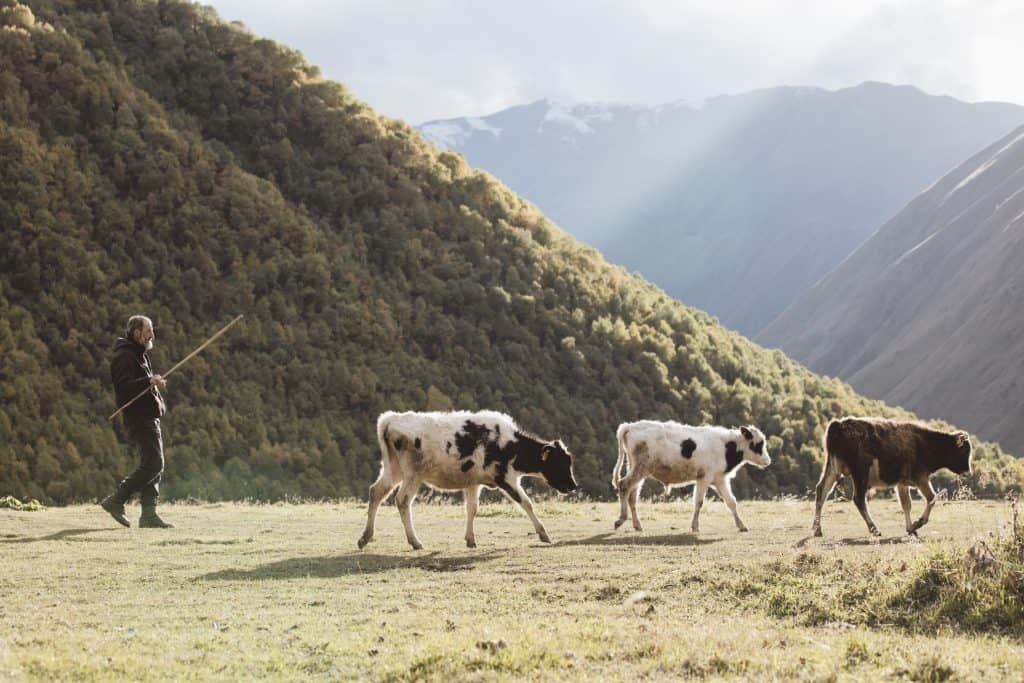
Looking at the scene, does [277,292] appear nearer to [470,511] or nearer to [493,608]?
[470,511]

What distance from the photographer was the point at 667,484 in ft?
67.5

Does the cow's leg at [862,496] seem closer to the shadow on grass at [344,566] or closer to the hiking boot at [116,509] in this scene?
the shadow on grass at [344,566]

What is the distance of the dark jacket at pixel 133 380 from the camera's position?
688 inches

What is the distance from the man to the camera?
17.5m

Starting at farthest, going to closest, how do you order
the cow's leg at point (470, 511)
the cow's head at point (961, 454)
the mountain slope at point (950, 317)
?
the mountain slope at point (950, 317)
the cow's head at point (961, 454)
the cow's leg at point (470, 511)

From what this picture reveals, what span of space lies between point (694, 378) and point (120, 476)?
33496 millimetres

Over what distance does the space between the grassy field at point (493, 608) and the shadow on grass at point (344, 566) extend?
0.18 ft

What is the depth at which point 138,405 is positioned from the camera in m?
17.7

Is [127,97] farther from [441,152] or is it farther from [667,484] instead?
[667,484]

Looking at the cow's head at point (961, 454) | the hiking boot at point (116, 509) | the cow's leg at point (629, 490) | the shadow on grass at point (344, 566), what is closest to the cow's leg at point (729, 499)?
the cow's leg at point (629, 490)

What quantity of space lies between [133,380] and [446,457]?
583 cm

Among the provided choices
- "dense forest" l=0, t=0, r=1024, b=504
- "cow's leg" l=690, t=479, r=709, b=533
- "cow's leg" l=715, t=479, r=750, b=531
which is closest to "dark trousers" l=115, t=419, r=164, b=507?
"cow's leg" l=690, t=479, r=709, b=533

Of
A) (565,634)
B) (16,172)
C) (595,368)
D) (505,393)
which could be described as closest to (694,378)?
(595,368)

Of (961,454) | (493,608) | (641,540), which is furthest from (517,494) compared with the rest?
(961,454)
